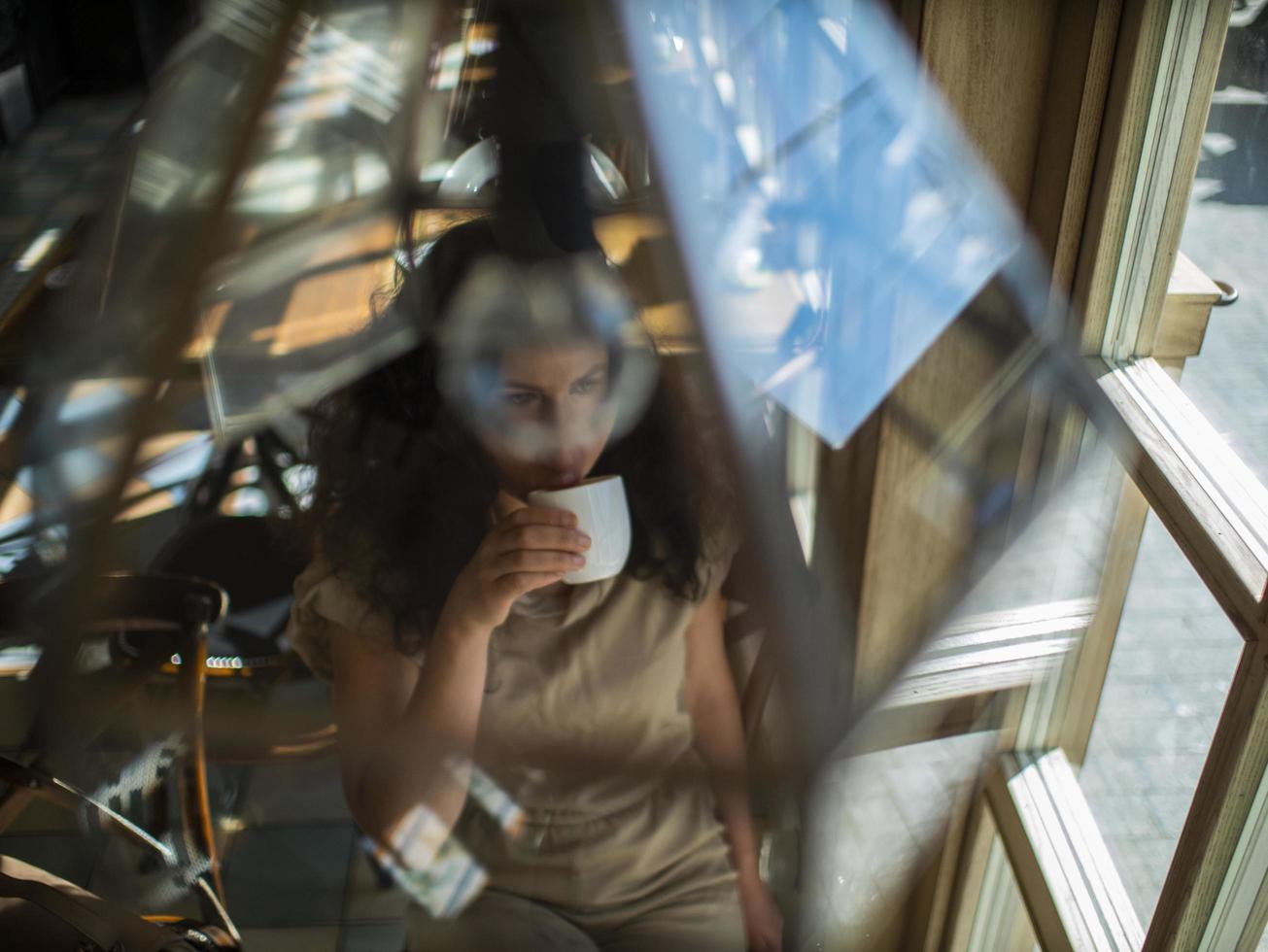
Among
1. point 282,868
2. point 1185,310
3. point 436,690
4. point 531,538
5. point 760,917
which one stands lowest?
point 760,917

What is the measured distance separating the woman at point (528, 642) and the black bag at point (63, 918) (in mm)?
144

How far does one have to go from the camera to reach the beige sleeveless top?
54 centimetres

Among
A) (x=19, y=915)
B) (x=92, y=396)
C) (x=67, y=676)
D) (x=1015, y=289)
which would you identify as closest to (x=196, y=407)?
(x=92, y=396)

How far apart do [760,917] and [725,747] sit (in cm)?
17

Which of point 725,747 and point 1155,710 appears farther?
point 725,747

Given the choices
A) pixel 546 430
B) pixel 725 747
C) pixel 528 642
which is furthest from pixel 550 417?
pixel 725 747

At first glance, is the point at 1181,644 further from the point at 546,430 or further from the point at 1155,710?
the point at 546,430

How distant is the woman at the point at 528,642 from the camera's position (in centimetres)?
50

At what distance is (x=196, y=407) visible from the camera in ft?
1.64

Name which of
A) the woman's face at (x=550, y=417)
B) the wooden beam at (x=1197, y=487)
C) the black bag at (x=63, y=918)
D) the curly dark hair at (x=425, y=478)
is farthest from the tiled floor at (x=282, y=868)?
the wooden beam at (x=1197, y=487)

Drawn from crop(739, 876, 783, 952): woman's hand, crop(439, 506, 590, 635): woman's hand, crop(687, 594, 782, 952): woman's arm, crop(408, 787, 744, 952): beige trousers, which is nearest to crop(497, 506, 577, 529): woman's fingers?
crop(439, 506, 590, 635): woman's hand

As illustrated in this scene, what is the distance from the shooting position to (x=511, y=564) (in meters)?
0.53

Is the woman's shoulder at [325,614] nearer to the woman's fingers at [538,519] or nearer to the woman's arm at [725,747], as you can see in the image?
the woman's fingers at [538,519]

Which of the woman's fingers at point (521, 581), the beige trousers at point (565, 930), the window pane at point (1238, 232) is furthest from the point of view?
the beige trousers at point (565, 930)
